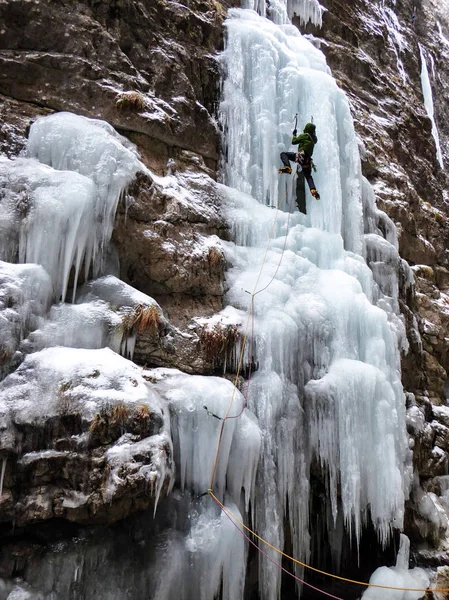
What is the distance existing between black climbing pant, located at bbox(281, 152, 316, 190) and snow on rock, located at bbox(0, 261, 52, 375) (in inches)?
155

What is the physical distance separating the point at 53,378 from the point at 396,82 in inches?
457

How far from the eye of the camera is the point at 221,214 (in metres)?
6.13

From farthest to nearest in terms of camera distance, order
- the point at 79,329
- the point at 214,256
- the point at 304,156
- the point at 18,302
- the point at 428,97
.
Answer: the point at 428,97 < the point at 304,156 < the point at 214,256 < the point at 79,329 < the point at 18,302

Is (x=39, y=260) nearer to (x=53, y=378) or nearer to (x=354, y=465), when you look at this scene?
(x=53, y=378)

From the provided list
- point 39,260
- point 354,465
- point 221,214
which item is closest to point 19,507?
point 39,260

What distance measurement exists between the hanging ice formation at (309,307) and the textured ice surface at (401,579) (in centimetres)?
38

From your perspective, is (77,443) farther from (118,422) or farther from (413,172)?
(413,172)

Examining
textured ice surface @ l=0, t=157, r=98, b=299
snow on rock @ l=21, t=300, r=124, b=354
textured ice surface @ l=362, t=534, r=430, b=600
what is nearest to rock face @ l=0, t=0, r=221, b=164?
textured ice surface @ l=0, t=157, r=98, b=299

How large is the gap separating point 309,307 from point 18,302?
316cm

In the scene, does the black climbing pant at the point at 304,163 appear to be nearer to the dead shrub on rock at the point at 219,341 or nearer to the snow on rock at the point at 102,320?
the dead shrub on rock at the point at 219,341

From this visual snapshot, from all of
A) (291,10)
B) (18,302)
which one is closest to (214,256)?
(18,302)

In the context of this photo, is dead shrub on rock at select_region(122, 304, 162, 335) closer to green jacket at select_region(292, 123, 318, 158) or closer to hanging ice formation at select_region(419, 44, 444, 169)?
green jacket at select_region(292, 123, 318, 158)

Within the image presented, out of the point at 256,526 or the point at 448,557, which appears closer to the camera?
the point at 256,526

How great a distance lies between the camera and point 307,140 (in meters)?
6.79
